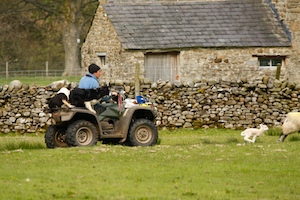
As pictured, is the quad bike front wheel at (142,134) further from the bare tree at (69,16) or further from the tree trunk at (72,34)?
the tree trunk at (72,34)

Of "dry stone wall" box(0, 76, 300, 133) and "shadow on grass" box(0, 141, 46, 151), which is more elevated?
"dry stone wall" box(0, 76, 300, 133)

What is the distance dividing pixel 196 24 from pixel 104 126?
15442 mm

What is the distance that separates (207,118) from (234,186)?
12498 millimetres

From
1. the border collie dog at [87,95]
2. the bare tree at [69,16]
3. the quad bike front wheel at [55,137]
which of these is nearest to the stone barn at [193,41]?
the quad bike front wheel at [55,137]

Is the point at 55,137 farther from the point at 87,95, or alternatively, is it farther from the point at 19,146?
the point at 87,95

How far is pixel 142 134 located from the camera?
17.1 meters

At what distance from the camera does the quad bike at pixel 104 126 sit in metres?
16.1

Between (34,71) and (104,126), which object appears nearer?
(104,126)

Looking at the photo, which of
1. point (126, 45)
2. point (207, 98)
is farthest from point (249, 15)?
point (207, 98)

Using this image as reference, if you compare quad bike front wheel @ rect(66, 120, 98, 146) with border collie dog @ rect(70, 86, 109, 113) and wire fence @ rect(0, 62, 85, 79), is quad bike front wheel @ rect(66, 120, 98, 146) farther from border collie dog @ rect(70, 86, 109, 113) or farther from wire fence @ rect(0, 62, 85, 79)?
wire fence @ rect(0, 62, 85, 79)

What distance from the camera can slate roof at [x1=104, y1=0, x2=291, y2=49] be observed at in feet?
100

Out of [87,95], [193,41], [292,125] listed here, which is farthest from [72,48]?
[87,95]

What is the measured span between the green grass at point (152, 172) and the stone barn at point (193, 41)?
1389cm

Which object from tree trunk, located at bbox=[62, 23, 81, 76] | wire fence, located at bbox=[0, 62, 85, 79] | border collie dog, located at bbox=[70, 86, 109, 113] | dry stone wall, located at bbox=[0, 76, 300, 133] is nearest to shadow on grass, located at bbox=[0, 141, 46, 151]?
border collie dog, located at bbox=[70, 86, 109, 113]
